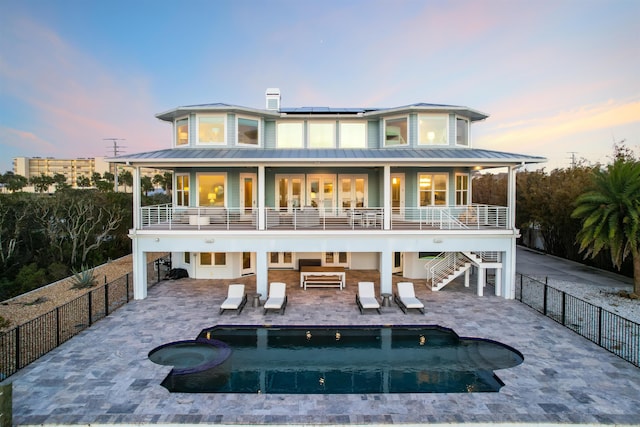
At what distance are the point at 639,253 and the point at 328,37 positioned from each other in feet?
76.9

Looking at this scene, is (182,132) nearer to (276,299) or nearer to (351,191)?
(351,191)

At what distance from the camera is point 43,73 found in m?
26.9

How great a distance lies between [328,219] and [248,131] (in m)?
6.28

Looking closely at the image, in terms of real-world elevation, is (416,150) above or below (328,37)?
below

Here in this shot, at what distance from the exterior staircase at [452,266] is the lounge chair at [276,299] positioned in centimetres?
719

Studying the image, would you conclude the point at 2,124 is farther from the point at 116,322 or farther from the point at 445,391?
the point at 445,391

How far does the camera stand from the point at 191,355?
33.0ft

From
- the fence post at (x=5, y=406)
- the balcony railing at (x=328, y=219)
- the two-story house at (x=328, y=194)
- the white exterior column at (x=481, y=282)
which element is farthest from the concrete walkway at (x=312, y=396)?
the balcony railing at (x=328, y=219)

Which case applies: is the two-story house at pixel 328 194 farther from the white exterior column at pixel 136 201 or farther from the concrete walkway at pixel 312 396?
the concrete walkway at pixel 312 396

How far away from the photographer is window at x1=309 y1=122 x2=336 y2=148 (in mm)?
19750

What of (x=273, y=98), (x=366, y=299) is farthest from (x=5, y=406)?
(x=273, y=98)

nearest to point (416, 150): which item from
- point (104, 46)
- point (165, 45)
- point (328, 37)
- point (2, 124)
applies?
point (328, 37)

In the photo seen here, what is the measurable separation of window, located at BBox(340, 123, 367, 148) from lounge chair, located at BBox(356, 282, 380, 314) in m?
8.42

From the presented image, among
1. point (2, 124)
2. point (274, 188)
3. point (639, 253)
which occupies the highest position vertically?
point (2, 124)
